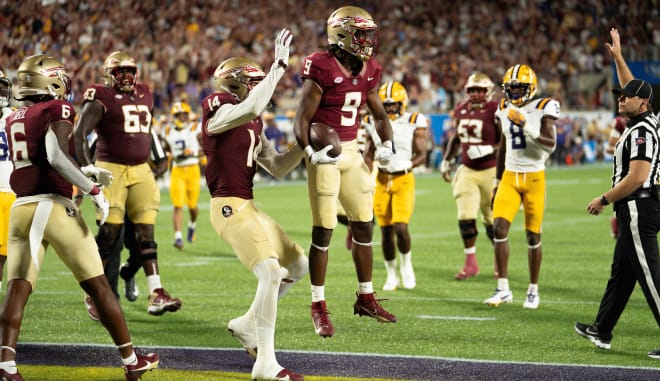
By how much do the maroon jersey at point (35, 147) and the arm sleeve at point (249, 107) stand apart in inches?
34.0

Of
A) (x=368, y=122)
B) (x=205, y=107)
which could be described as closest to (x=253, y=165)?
(x=205, y=107)

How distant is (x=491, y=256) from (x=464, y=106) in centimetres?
265

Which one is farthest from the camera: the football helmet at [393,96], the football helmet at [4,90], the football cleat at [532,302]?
the football helmet at [393,96]

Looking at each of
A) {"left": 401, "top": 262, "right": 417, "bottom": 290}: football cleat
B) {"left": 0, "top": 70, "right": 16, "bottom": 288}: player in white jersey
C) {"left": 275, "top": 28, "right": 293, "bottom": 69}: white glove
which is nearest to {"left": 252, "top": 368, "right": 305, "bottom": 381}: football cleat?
{"left": 275, "top": 28, "right": 293, "bottom": 69}: white glove

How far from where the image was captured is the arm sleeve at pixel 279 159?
20.6 feet

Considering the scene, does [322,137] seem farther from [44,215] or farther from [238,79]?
[44,215]

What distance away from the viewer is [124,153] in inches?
312

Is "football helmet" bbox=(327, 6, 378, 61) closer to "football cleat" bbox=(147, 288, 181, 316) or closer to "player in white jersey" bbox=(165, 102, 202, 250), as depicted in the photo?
"football cleat" bbox=(147, 288, 181, 316)

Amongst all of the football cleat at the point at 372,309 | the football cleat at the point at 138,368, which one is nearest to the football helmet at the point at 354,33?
the football cleat at the point at 372,309

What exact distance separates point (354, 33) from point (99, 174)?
1881mm

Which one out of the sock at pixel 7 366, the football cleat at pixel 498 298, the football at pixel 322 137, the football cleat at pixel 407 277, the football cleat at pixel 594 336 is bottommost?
the football cleat at pixel 407 277

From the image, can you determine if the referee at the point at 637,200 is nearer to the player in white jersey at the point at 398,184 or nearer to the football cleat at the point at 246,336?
the football cleat at the point at 246,336

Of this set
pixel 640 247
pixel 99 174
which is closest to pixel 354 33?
pixel 99 174

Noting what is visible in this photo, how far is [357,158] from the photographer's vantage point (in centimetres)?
656
